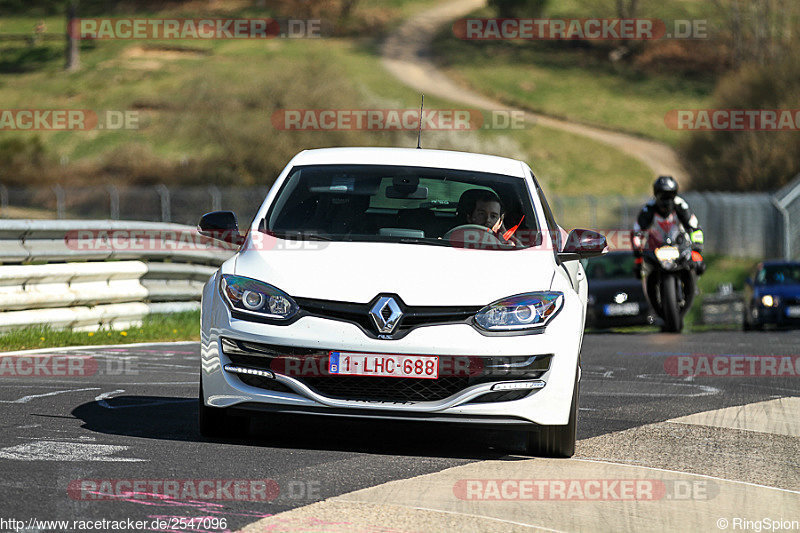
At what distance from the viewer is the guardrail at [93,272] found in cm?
1293

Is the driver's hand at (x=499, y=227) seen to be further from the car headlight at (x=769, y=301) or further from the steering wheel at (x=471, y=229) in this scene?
the car headlight at (x=769, y=301)

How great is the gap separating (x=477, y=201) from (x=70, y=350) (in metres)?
5.57

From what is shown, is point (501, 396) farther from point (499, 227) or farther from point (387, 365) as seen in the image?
point (499, 227)

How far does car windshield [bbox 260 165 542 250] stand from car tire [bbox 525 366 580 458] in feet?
3.53

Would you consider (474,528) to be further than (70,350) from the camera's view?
No

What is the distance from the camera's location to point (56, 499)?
17.9ft

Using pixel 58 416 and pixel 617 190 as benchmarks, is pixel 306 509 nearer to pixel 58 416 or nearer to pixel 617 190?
pixel 58 416

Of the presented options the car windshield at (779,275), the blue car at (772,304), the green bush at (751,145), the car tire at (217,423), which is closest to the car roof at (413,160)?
the car tire at (217,423)

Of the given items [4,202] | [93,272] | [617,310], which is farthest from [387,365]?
[4,202]

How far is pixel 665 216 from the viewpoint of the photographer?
16.8 metres

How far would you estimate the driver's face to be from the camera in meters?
8.10

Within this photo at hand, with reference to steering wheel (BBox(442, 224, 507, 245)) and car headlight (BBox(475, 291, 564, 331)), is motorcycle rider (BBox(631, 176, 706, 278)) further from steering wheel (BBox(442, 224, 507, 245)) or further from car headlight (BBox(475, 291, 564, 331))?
car headlight (BBox(475, 291, 564, 331))

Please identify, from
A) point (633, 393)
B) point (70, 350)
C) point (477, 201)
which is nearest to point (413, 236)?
point (477, 201)

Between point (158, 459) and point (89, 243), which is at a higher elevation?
point (89, 243)
